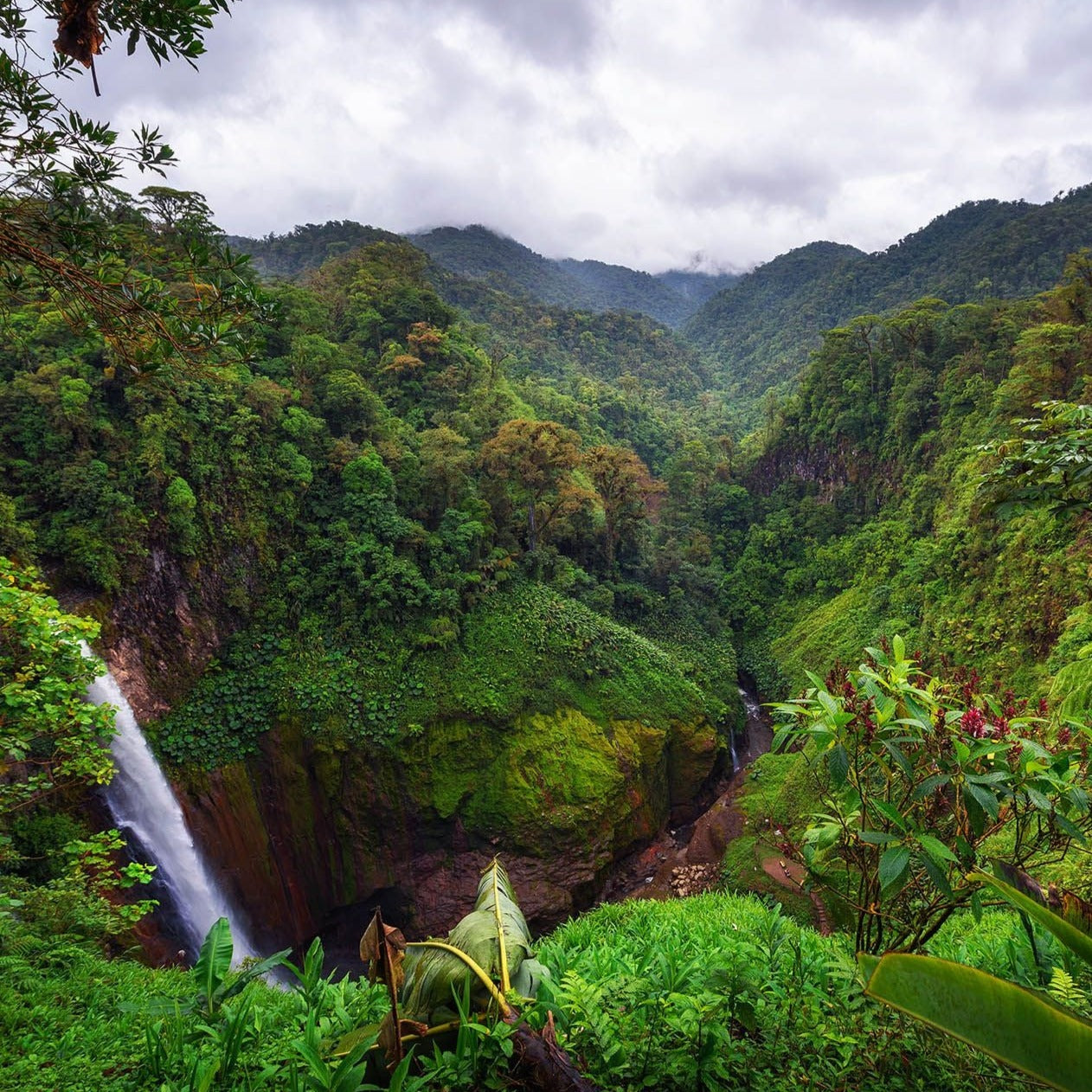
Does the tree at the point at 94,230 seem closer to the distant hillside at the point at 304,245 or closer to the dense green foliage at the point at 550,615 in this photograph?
the dense green foliage at the point at 550,615

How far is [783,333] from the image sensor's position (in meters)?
49.1

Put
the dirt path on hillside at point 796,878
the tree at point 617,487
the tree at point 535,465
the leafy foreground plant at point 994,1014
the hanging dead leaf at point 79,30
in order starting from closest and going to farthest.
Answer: the leafy foreground plant at point 994,1014
the hanging dead leaf at point 79,30
the dirt path on hillside at point 796,878
the tree at point 535,465
the tree at point 617,487

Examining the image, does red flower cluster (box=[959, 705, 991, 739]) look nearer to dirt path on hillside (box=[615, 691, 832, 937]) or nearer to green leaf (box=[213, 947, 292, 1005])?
green leaf (box=[213, 947, 292, 1005])

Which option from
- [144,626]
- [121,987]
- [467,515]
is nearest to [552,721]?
[467,515]

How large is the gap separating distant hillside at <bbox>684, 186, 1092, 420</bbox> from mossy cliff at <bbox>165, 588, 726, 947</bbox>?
27.8m

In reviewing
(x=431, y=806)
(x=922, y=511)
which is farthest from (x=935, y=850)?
(x=922, y=511)

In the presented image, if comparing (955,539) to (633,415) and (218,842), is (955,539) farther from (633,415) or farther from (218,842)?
(633,415)

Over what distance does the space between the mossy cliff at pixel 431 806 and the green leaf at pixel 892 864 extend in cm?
931

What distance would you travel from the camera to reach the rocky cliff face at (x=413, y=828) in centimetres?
952

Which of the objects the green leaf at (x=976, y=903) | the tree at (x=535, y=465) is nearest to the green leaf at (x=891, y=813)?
the green leaf at (x=976, y=903)

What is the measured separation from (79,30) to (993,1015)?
350 cm

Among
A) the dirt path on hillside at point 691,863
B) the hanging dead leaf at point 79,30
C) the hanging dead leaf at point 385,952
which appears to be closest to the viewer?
the hanging dead leaf at point 385,952

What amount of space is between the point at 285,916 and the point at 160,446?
321 inches

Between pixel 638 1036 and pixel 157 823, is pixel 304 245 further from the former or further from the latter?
pixel 638 1036
